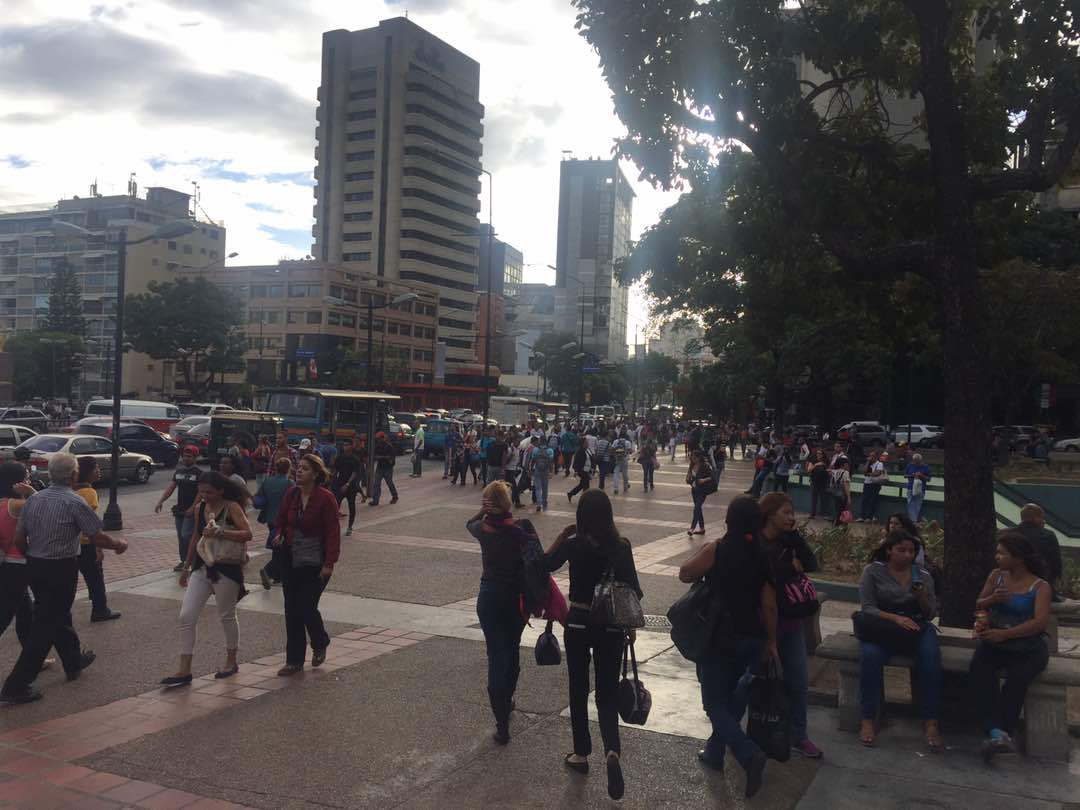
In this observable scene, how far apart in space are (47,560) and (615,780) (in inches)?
169

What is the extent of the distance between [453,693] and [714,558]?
264 centimetres

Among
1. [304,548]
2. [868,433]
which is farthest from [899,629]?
[868,433]

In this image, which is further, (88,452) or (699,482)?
(88,452)

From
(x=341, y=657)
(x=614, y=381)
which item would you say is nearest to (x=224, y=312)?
(x=614, y=381)

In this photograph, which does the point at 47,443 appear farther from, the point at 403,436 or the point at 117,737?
the point at 117,737

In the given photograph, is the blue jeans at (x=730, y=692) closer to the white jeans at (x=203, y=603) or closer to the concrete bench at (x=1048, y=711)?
the concrete bench at (x=1048, y=711)

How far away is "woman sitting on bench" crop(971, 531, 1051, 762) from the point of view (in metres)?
5.69

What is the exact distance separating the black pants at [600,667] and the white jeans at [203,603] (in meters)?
3.12

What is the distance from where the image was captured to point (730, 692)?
544cm

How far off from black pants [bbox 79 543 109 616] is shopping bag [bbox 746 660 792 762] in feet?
20.5

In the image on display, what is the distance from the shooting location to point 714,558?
17.3 feet

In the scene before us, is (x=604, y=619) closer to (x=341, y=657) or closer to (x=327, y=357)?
(x=341, y=657)

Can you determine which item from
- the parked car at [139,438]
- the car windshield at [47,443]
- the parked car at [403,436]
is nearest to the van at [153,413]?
the parked car at [139,438]

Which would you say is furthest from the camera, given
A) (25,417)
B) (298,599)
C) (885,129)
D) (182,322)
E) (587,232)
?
(587,232)
